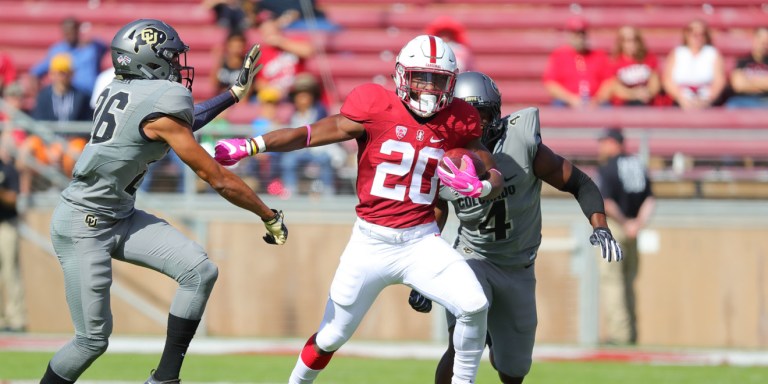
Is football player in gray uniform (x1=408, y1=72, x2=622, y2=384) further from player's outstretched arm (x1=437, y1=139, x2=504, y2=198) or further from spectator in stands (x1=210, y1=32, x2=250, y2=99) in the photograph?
spectator in stands (x1=210, y1=32, x2=250, y2=99)

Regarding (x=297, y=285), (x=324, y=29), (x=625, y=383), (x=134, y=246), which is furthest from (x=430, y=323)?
(x=134, y=246)

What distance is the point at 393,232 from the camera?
229 inches

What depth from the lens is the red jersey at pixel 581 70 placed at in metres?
12.1

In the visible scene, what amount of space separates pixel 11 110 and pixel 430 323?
177 inches

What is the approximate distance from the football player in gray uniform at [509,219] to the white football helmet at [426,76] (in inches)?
15.2

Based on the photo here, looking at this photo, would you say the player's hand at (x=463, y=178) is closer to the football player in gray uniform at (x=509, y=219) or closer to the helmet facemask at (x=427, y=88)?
the helmet facemask at (x=427, y=88)

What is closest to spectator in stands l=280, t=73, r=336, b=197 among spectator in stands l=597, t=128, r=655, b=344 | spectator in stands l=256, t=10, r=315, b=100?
spectator in stands l=256, t=10, r=315, b=100

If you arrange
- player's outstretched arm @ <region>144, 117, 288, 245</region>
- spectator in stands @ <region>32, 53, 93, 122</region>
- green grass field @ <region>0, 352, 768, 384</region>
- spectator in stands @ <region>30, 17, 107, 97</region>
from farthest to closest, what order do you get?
spectator in stands @ <region>30, 17, 107, 97</region> < spectator in stands @ <region>32, 53, 93, 122</region> < green grass field @ <region>0, 352, 768, 384</region> < player's outstretched arm @ <region>144, 117, 288, 245</region>

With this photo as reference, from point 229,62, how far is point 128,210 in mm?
6438

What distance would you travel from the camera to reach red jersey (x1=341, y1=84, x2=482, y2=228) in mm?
5832

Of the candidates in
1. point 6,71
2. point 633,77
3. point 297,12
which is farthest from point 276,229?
point 6,71

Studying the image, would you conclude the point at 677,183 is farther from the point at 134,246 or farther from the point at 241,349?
the point at 134,246

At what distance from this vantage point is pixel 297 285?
441 inches

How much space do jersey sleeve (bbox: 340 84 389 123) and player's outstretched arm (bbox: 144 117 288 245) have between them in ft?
2.04
